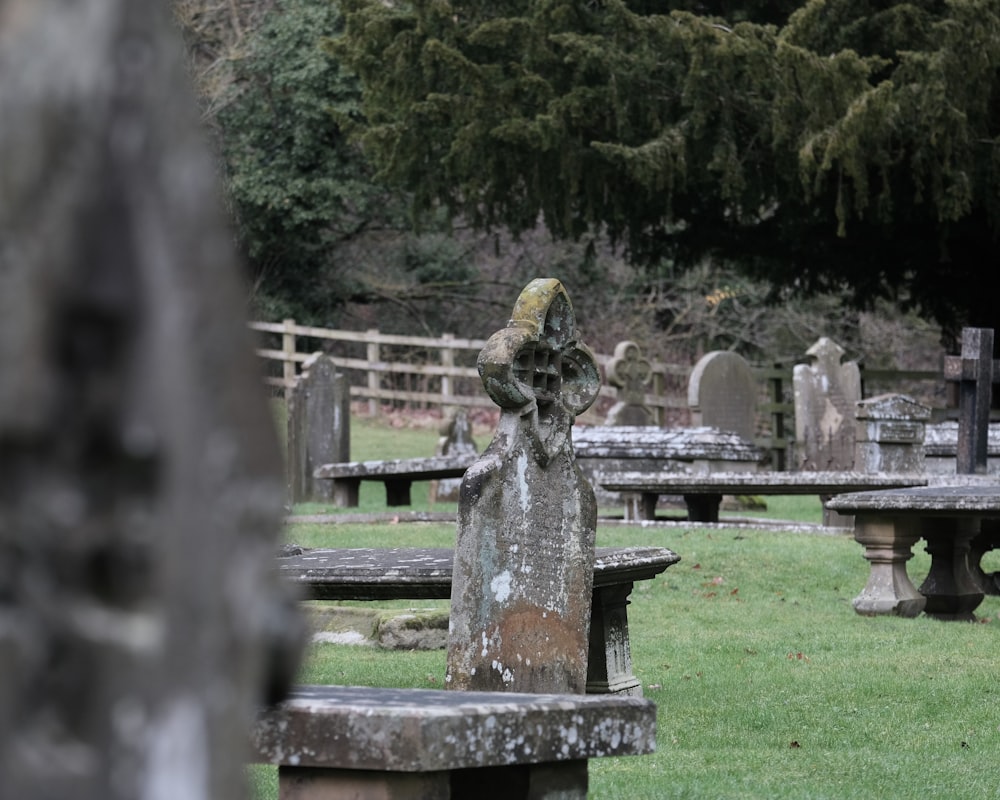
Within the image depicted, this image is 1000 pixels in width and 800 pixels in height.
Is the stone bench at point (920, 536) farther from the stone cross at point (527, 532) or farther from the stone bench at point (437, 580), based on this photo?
the stone cross at point (527, 532)

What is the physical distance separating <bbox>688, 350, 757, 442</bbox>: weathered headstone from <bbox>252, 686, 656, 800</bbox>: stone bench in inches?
700

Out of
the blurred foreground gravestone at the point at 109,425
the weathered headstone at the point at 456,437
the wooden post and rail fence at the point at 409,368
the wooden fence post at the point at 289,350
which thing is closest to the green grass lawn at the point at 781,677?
the blurred foreground gravestone at the point at 109,425

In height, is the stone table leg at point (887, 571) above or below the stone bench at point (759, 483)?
below

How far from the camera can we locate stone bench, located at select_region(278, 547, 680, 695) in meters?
7.16

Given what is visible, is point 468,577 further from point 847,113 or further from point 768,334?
point 768,334

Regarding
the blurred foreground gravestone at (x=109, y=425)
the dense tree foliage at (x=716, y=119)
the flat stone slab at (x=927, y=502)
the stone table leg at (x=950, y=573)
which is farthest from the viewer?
the dense tree foliage at (x=716, y=119)

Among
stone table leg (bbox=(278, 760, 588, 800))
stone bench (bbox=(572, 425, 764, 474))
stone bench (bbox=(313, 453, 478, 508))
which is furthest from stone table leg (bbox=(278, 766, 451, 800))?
stone bench (bbox=(572, 425, 764, 474))

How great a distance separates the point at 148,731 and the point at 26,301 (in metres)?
0.38

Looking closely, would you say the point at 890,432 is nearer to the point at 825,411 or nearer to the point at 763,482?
the point at 763,482

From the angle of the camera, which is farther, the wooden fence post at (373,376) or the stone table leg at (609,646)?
the wooden fence post at (373,376)

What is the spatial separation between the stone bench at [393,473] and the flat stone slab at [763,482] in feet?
5.71

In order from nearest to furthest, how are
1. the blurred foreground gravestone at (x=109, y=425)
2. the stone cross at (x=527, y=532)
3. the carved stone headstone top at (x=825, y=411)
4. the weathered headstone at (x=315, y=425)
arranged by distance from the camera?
the blurred foreground gravestone at (x=109, y=425) < the stone cross at (x=527, y=532) < the carved stone headstone top at (x=825, y=411) < the weathered headstone at (x=315, y=425)

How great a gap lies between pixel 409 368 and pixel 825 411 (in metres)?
14.6

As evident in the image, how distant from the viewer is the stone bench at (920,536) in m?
11.5
